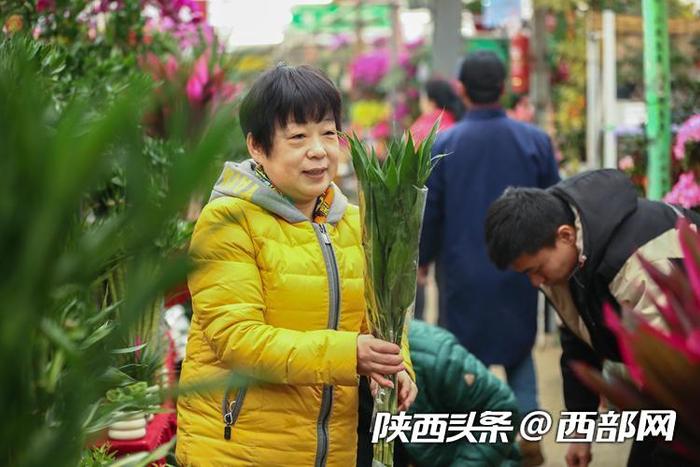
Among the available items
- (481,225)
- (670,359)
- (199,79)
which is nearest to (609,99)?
(481,225)

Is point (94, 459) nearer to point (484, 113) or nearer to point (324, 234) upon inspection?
point (324, 234)

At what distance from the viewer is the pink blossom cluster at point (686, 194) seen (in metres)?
5.73

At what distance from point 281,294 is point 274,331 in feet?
0.45

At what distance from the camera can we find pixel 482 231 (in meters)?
6.05

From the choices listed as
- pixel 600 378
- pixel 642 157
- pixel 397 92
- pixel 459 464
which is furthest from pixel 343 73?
pixel 600 378

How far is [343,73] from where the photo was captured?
28.4 metres

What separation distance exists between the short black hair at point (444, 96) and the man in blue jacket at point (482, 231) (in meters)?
2.05

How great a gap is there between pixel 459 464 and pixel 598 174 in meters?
1.10

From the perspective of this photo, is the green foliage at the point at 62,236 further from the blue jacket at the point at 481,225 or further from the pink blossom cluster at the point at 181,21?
the pink blossom cluster at the point at 181,21

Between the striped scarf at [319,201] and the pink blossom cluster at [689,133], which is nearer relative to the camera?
the striped scarf at [319,201]

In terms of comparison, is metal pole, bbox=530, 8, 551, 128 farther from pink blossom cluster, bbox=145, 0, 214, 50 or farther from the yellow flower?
pink blossom cluster, bbox=145, 0, 214, 50

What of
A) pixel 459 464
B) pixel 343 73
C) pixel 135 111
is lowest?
pixel 343 73

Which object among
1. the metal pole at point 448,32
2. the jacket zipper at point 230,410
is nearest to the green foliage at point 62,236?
the jacket zipper at point 230,410

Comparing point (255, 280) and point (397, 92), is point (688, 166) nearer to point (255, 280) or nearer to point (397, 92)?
point (255, 280)
